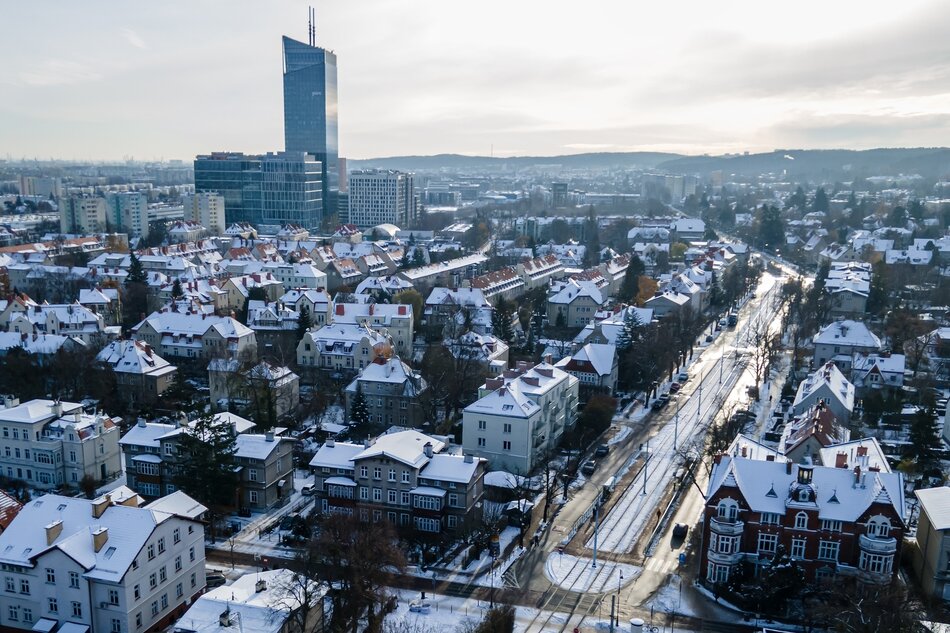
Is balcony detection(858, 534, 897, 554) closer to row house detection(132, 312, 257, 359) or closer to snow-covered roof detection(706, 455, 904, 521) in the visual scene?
snow-covered roof detection(706, 455, 904, 521)

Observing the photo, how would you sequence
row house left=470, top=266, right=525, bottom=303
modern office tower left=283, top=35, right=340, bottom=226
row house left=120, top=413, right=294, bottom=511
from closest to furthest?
1. row house left=120, top=413, right=294, bottom=511
2. row house left=470, top=266, right=525, bottom=303
3. modern office tower left=283, top=35, right=340, bottom=226

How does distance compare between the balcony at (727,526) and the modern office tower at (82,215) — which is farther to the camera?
the modern office tower at (82,215)

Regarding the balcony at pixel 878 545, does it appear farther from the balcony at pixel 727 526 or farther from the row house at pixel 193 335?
the row house at pixel 193 335

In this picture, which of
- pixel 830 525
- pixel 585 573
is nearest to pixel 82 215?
pixel 585 573

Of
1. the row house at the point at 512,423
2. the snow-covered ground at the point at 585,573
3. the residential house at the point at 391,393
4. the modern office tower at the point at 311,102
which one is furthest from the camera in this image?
the modern office tower at the point at 311,102

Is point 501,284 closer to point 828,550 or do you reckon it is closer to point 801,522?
point 801,522

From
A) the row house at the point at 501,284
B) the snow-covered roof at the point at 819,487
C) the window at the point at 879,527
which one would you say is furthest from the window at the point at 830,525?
the row house at the point at 501,284

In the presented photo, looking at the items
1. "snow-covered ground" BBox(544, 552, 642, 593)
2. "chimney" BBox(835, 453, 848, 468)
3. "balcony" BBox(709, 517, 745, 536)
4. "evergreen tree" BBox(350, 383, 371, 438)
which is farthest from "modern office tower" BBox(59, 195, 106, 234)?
"chimney" BBox(835, 453, 848, 468)
